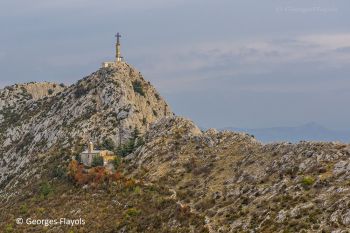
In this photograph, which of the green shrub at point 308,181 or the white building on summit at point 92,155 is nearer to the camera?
the green shrub at point 308,181

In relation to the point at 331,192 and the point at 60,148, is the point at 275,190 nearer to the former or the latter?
the point at 331,192

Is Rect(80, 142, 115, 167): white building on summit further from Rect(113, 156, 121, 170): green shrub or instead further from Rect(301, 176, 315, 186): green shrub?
Rect(301, 176, 315, 186): green shrub

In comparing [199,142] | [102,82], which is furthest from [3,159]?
[199,142]

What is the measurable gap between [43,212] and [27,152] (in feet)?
161

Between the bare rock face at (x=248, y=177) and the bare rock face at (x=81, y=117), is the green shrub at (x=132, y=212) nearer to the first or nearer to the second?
the bare rock face at (x=248, y=177)

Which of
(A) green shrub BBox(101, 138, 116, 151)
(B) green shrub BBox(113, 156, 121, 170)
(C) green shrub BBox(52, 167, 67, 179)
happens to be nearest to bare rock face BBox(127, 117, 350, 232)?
(B) green shrub BBox(113, 156, 121, 170)

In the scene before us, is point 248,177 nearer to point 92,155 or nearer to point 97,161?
point 97,161

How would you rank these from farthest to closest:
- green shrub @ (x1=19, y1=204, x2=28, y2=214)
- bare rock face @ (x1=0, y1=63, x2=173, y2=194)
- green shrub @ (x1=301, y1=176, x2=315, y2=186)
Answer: bare rock face @ (x1=0, y1=63, x2=173, y2=194) < green shrub @ (x1=19, y1=204, x2=28, y2=214) < green shrub @ (x1=301, y1=176, x2=315, y2=186)

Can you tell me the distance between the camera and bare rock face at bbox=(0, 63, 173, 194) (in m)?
137

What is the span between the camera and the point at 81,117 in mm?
143875

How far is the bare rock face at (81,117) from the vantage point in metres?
137

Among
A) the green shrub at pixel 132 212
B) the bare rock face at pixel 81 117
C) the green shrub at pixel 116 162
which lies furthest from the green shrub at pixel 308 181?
the bare rock face at pixel 81 117

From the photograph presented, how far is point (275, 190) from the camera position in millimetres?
73000

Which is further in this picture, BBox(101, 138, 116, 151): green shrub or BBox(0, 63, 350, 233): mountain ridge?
BBox(101, 138, 116, 151): green shrub
